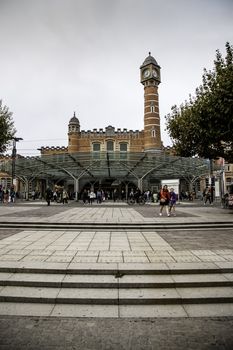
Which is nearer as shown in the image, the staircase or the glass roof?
the staircase

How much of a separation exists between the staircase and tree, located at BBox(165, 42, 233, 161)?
1007cm

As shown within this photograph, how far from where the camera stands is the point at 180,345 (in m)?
3.03

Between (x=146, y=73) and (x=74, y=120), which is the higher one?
(x=146, y=73)

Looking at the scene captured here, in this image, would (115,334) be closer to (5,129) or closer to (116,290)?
(116,290)

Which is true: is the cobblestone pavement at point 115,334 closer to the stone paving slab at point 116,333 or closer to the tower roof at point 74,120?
the stone paving slab at point 116,333

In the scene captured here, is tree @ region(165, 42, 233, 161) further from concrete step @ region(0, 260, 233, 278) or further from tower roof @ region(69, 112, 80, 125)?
tower roof @ region(69, 112, 80, 125)

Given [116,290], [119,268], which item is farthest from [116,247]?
[116,290]

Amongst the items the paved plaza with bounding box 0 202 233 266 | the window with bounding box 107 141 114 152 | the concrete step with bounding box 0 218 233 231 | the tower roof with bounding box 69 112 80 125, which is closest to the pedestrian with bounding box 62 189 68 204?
the concrete step with bounding box 0 218 233 231

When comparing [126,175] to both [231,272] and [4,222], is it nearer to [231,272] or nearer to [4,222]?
[4,222]

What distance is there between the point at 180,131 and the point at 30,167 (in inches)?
871

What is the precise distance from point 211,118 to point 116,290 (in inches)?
460

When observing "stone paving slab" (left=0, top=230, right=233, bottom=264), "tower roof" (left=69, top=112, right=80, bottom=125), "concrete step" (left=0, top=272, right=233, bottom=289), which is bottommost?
"concrete step" (left=0, top=272, right=233, bottom=289)

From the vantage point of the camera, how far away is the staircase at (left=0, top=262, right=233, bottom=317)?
155 inches

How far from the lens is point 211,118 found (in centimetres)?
1409
